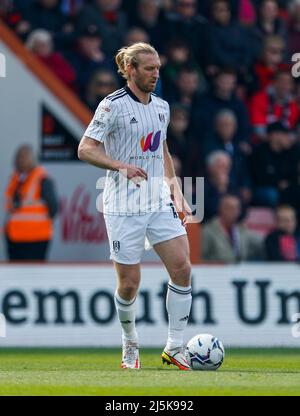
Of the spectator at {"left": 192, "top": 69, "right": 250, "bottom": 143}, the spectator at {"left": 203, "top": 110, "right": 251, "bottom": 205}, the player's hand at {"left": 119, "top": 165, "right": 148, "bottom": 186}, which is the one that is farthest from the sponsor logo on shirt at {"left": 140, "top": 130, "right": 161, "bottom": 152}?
the spectator at {"left": 192, "top": 69, "right": 250, "bottom": 143}

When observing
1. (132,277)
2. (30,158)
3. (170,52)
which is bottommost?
(132,277)

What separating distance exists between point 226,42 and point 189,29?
56 cm

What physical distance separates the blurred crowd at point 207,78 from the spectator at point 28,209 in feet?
5.41

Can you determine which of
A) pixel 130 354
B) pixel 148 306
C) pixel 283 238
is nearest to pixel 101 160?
pixel 130 354

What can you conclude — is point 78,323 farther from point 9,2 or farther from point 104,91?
point 9,2

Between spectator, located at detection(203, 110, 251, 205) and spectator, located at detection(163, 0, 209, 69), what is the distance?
1.24 meters

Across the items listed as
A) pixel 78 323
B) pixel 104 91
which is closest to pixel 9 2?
pixel 104 91

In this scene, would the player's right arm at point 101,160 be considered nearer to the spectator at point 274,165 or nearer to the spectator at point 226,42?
the spectator at point 274,165

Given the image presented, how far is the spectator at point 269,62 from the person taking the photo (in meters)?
17.3

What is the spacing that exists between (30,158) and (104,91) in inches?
61.8

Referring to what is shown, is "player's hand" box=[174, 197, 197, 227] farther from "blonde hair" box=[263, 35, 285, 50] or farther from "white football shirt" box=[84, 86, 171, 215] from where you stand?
"blonde hair" box=[263, 35, 285, 50]

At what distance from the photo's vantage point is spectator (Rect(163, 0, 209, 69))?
17.0 m

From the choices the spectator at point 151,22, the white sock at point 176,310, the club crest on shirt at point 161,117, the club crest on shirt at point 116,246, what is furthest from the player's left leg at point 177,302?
the spectator at point 151,22

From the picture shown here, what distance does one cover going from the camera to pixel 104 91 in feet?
51.1
